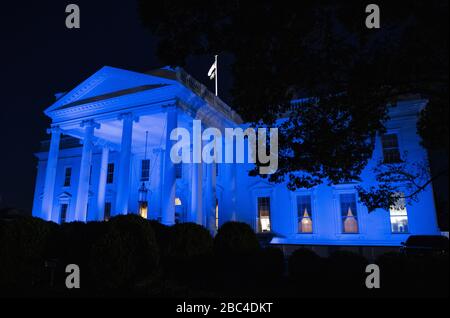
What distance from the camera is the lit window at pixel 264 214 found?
2179 centimetres

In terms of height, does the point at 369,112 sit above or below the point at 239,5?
below

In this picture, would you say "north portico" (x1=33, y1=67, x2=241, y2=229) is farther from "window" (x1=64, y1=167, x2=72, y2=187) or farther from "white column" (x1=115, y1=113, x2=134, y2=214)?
"window" (x1=64, y1=167, x2=72, y2=187)


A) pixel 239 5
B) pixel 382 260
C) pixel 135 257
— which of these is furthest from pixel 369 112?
pixel 135 257

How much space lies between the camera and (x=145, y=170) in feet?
82.7

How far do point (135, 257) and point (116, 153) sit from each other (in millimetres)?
19942

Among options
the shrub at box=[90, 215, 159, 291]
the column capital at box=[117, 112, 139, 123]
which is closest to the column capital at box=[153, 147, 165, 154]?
the column capital at box=[117, 112, 139, 123]

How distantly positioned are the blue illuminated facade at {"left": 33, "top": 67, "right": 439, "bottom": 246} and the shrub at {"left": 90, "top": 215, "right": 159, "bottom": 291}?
7.15 metres

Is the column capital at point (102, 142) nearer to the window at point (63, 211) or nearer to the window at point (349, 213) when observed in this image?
the window at point (63, 211)

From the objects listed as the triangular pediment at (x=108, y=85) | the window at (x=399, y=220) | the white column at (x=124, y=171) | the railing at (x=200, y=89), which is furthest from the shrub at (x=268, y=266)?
the window at (x=399, y=220)

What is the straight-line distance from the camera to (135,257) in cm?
789

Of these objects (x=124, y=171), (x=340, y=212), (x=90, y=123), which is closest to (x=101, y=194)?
(x=124, y=171)
